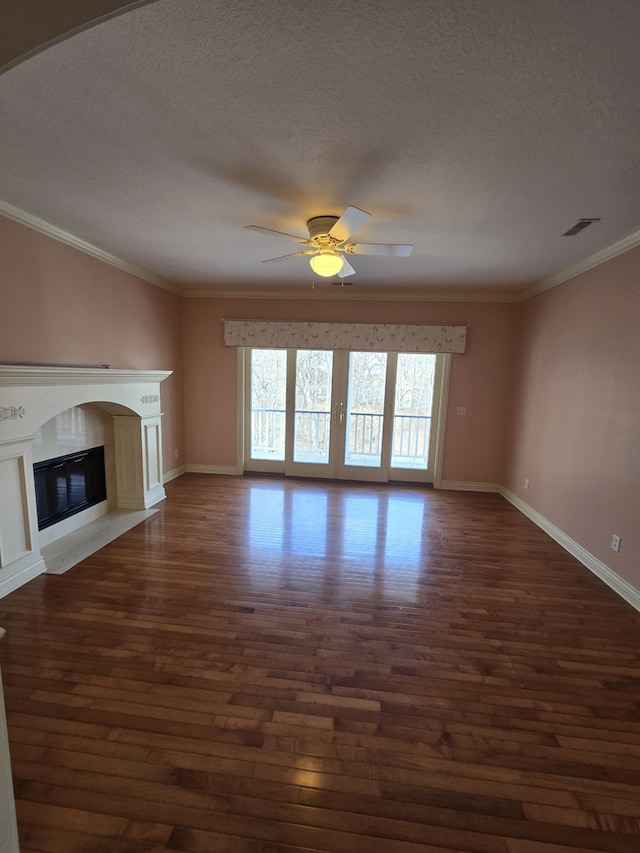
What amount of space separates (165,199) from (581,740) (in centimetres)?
362

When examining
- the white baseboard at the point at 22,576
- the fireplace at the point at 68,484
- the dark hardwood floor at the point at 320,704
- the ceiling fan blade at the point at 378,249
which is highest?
the ceiling fan blade at the point at 378,249

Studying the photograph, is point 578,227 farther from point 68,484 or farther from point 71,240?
point 68,484

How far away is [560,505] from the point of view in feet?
11.6

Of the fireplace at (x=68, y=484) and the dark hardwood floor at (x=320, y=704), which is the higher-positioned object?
the fireplace at (x=68, y=484)

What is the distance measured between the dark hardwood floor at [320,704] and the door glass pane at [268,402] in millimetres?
2466

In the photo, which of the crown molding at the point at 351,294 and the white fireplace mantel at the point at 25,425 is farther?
the crown molding at the point at 351,294

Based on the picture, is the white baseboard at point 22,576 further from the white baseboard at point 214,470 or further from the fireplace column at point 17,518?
the white baseboard at point 214,470

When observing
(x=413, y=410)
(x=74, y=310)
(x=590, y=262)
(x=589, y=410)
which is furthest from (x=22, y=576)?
(x=590, y=262)

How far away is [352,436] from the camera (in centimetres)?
530

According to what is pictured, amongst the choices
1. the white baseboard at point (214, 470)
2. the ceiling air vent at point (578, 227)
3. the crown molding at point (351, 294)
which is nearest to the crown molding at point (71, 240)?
the crown molding at point (351, 294)

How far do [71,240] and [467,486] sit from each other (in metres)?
5.22

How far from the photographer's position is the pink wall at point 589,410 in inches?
105

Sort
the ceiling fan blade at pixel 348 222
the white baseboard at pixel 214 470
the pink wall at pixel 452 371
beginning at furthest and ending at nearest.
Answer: the white baseboard at pixel 214 470 < the pink wall at pixel 452 371 < the ceiling fan blade at pixel 348 222

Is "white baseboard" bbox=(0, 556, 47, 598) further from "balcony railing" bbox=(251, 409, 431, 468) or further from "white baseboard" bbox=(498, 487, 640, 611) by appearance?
"white baseboard" bbox=(498, 487, 640, 611)
